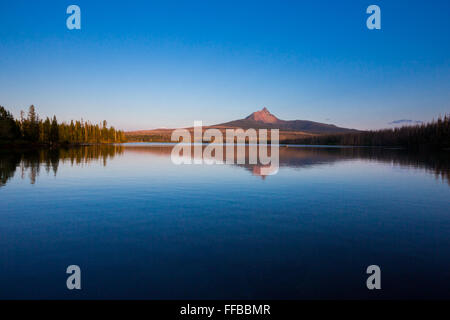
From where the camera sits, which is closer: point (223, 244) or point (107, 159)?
point (223, 244)

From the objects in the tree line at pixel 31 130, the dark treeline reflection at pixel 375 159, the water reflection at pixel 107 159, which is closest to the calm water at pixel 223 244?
the water reflection at pixel 107 159

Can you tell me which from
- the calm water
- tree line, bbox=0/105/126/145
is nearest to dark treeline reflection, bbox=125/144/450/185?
the calm water

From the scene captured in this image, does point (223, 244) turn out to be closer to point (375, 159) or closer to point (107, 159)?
point (107, 159)

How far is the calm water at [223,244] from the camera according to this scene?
7.53 metres

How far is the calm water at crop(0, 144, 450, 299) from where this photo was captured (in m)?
7.53

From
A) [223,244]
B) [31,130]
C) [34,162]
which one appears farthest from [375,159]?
[31,130]

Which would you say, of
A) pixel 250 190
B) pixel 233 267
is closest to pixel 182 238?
pixel 233 267

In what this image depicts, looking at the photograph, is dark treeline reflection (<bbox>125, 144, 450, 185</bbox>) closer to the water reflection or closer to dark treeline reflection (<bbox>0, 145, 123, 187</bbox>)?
the water reflection

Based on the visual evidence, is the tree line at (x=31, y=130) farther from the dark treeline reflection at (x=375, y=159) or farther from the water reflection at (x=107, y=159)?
the dark treeline reflection at (x=375, y=159)

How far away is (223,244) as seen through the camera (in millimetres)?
10562

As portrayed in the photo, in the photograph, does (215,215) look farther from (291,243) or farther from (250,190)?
(250,190)

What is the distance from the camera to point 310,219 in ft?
46.8

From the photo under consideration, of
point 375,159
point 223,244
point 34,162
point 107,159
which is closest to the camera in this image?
point 223,244

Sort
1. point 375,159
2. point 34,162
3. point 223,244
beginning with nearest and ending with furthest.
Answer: point 223,244 → point 34,162 → point 375,159
